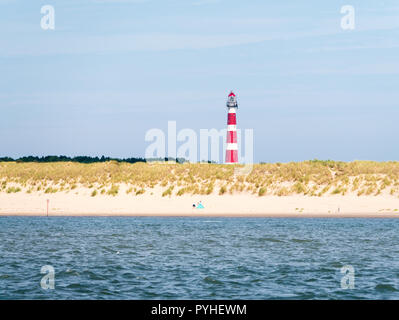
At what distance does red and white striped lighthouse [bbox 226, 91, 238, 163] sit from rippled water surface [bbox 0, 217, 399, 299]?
25006 millimetres

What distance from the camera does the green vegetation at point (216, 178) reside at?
155ft

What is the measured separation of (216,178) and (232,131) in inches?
534

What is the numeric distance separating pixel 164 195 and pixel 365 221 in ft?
51.0

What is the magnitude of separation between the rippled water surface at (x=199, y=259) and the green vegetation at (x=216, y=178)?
952 centimetres

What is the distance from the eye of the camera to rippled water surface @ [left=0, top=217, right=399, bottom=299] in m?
16.7

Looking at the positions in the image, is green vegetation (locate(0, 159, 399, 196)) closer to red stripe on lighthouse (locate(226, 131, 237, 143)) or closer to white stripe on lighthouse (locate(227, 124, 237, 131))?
red stripe on lighthouse (locate(226, 131, 237, 143))

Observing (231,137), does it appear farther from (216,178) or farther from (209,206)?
(209,206)

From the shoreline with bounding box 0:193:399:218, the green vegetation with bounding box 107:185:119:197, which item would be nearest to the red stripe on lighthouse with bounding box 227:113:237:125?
the shoreline with bounding box 0:193:399:218

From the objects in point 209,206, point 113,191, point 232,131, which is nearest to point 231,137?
point 232,131

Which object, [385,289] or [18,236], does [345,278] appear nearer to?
[385,289]

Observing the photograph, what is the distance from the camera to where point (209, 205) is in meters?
44.6

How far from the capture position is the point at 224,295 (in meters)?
16.1

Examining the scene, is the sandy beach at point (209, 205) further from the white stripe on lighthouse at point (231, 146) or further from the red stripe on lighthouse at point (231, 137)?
the red stripe on lighthouse at point (231, 137)
